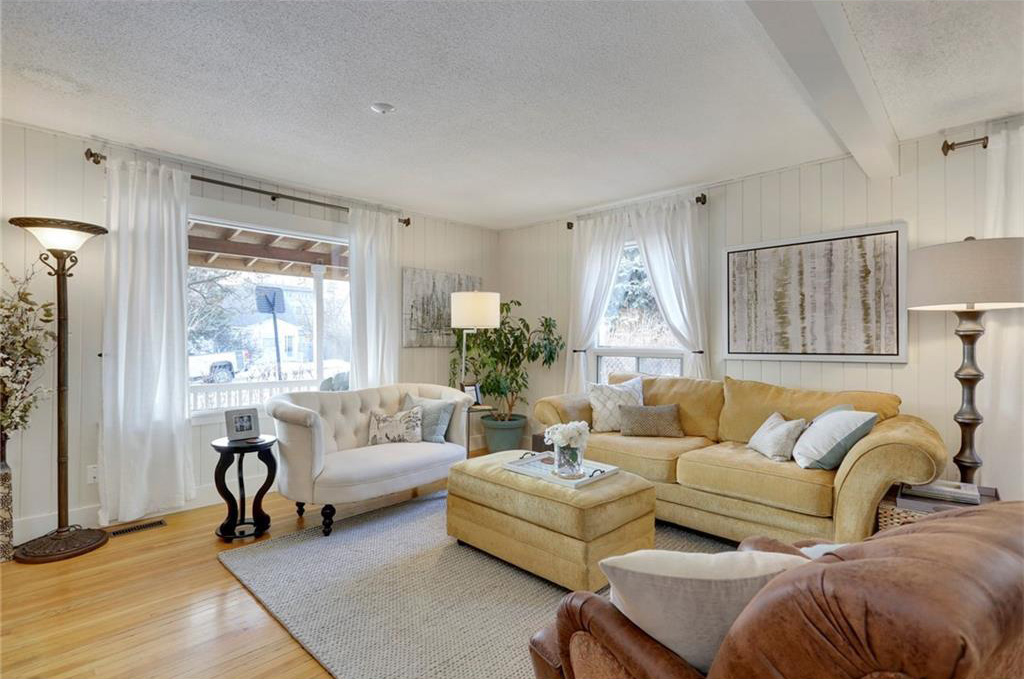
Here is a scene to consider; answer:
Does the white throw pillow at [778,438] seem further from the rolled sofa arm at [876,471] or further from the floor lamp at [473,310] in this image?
the floor lamp at [473,310]

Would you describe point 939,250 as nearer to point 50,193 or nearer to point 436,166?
point 436,166

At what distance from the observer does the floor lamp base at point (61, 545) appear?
272 cm

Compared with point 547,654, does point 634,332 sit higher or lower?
higher

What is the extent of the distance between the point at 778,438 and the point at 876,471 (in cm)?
59

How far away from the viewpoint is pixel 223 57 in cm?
227

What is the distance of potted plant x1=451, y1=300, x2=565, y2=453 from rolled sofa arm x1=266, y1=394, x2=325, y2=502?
2.20m

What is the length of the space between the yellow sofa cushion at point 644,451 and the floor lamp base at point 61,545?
3141mm

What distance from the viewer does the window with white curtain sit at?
452 cm

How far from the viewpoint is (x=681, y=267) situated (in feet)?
13.9

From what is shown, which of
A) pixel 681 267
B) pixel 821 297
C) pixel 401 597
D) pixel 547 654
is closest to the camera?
pixel 547 654

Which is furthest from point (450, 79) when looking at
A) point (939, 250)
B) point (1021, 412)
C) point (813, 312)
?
point (1021, 412)

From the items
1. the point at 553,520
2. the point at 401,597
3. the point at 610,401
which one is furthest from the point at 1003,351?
the point at 401,597

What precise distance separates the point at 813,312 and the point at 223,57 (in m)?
3.93

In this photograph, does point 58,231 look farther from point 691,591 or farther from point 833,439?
point 833,439
